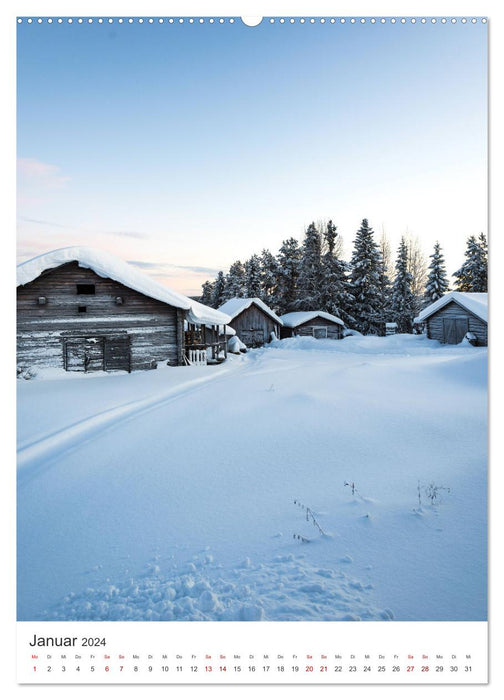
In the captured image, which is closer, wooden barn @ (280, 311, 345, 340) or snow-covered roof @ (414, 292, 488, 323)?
snow-covered roof @ (414, 292, 488, 323)

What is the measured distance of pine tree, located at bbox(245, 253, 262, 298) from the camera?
38.5m

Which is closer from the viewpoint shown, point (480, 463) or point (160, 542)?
point (160, 542)

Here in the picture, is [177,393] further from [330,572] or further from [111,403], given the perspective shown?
[330,572]

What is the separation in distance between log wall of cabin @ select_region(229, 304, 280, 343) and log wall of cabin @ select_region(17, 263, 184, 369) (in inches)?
601

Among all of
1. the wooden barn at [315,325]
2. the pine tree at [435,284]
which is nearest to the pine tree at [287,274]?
the wooden barn at [315,325]

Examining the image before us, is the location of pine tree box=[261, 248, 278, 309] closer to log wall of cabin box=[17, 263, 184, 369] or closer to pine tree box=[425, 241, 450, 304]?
pine tree box=[425, 241, 450, 304]

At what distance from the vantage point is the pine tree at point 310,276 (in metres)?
29.1

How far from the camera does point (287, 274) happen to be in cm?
3619

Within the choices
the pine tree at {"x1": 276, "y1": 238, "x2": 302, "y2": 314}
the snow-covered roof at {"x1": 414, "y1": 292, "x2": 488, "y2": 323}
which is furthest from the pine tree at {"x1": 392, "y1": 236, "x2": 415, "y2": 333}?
the pine tree at {"x1": 276, "y1": 238, "x2": 302, "y2": 314}

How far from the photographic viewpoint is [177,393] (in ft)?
33.0

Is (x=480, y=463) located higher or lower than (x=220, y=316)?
lower
